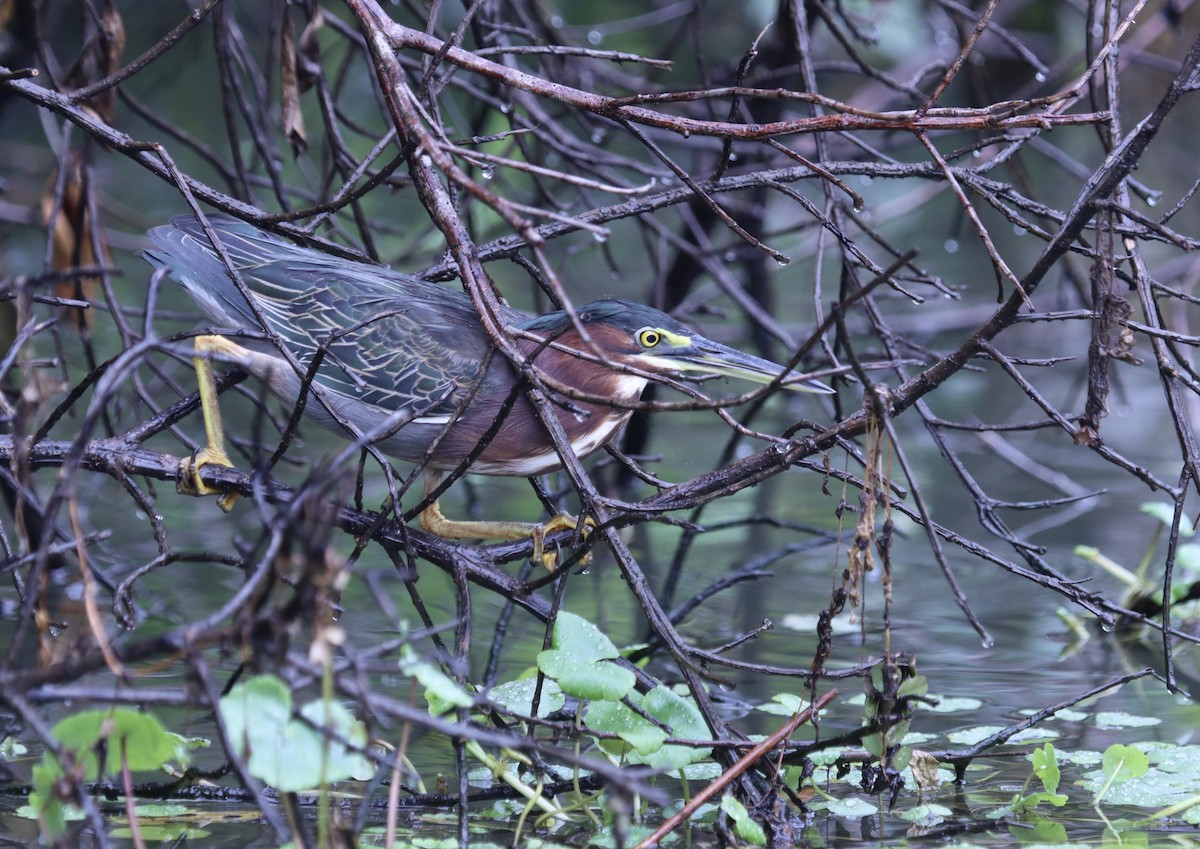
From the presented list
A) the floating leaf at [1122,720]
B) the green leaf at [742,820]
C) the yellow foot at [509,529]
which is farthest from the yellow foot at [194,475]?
the floating leaf at [1122,720]

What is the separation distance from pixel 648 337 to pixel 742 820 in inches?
51.3

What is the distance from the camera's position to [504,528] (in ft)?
10.9

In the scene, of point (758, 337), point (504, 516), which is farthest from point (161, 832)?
point (758, 337)

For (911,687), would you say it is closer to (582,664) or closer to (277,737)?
(582,664)

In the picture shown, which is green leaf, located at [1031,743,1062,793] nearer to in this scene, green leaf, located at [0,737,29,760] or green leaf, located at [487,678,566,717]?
green leaf, located at [487,678,566,717]

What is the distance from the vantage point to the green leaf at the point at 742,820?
248cm

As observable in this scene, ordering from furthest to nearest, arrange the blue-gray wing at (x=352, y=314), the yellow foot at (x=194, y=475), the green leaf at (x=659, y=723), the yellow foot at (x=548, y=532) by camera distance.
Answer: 1. the blue-gray wing at (x=352, y=314)
2. the yellow foot at (x=548, y=532)
3. the yellow foot at (x=194, y=475)
4. the green leaf at (x=659, y=723)

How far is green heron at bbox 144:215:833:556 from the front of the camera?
3.24 meters

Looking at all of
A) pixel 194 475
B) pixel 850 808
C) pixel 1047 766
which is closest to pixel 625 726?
pixel 850 808

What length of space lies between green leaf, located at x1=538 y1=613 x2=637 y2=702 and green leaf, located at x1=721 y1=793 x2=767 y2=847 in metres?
0.30

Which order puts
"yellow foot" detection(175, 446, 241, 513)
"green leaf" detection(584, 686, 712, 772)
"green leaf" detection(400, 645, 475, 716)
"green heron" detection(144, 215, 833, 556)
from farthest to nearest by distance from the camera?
"green heron" detection(144, 215, 833, 556), "yellow foot" detection(175, 446, 241, 513), "green leaf" detection(584, 686, 712, 772), "green leaf" detection(400, 645, 475, 716)

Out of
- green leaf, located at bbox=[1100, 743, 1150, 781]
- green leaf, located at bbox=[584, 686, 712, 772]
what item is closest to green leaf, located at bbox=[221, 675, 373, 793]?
green leaf, located at bbox=[584, 686, 712, 772]

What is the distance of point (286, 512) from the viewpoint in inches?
69.4

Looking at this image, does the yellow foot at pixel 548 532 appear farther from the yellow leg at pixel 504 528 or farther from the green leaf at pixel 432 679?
the green leaf at pixel 432 679
